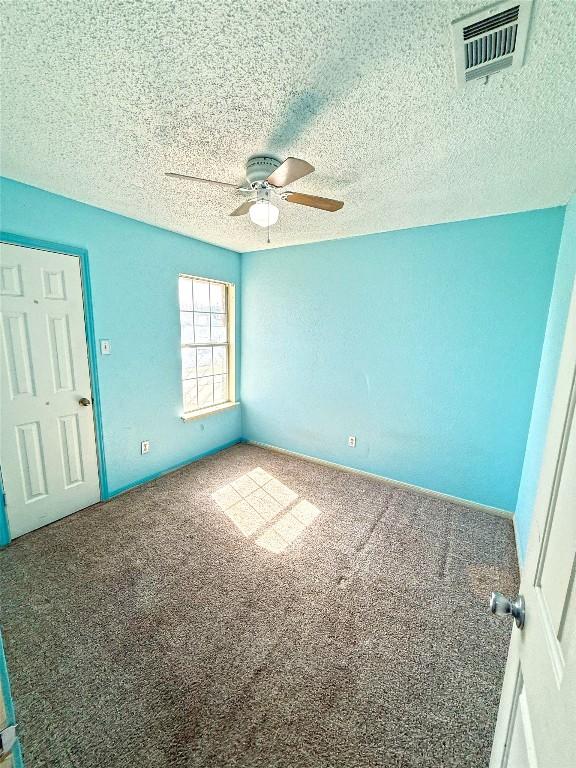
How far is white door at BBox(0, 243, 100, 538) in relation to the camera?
1965 millimetres

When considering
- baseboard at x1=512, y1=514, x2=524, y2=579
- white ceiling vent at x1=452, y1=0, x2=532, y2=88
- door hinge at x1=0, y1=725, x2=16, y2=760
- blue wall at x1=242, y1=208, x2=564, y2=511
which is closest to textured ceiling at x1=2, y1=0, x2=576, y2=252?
white ceiling vent at x1=452, y1=0, x2=532, y2=88

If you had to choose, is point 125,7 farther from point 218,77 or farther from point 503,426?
point 503,426

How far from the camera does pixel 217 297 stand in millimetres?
3584

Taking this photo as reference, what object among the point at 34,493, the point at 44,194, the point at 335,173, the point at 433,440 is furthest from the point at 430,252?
the point at 34,493

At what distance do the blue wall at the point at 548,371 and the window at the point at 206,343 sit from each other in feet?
9.95

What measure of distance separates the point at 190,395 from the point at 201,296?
116 centimetres

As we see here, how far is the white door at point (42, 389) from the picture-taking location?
1965 millimetres

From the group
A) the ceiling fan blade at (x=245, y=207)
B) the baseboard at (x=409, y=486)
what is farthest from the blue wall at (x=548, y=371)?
the ceiling fan blade at (x=245, y=207)

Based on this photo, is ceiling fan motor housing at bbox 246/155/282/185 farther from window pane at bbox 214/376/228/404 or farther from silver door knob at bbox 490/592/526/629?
window pane at bbox 214/376/228/404

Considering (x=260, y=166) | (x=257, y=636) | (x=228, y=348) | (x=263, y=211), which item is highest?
(x=260, y=166)

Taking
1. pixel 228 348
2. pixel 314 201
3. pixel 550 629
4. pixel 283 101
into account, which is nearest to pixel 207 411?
pixel 228 348

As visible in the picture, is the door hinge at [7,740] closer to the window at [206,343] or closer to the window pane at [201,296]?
the window at [206,343]

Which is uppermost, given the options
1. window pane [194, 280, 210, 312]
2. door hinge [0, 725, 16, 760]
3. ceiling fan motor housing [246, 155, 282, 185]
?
ceiling fan motor housing [246, 155, 282, 185]

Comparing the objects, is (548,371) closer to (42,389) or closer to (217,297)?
(217,297)
